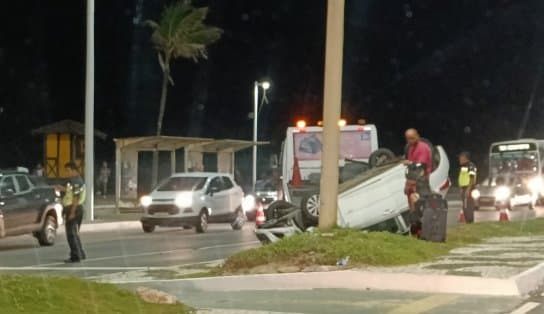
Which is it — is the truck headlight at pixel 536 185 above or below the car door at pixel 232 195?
below

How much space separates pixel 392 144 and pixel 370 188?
185 feet

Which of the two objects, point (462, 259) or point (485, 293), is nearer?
point (485, 293)

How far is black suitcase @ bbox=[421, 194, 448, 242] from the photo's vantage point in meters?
16.1

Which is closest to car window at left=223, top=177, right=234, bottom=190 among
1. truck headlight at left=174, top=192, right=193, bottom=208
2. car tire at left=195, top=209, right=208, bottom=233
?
car tire at left=195, top=209, right=208, bottom=233

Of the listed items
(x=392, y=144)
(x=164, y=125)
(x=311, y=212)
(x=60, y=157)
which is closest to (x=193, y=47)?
(x=60, y=157)

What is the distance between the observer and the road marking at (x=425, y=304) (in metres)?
10.5

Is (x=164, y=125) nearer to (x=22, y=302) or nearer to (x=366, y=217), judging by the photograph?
(x=366, y=217)

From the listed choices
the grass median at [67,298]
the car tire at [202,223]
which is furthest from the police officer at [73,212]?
the car tire at [202,223]

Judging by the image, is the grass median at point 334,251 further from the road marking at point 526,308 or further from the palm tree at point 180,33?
the palm tree at point 180,33

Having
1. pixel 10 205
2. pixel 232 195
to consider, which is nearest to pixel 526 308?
pixel 10 205

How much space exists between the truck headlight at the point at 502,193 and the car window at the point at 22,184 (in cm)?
2276

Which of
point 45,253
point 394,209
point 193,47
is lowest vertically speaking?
point 45,253

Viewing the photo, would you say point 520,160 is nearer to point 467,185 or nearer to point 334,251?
point 467,185

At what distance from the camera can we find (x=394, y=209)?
16859 mm
